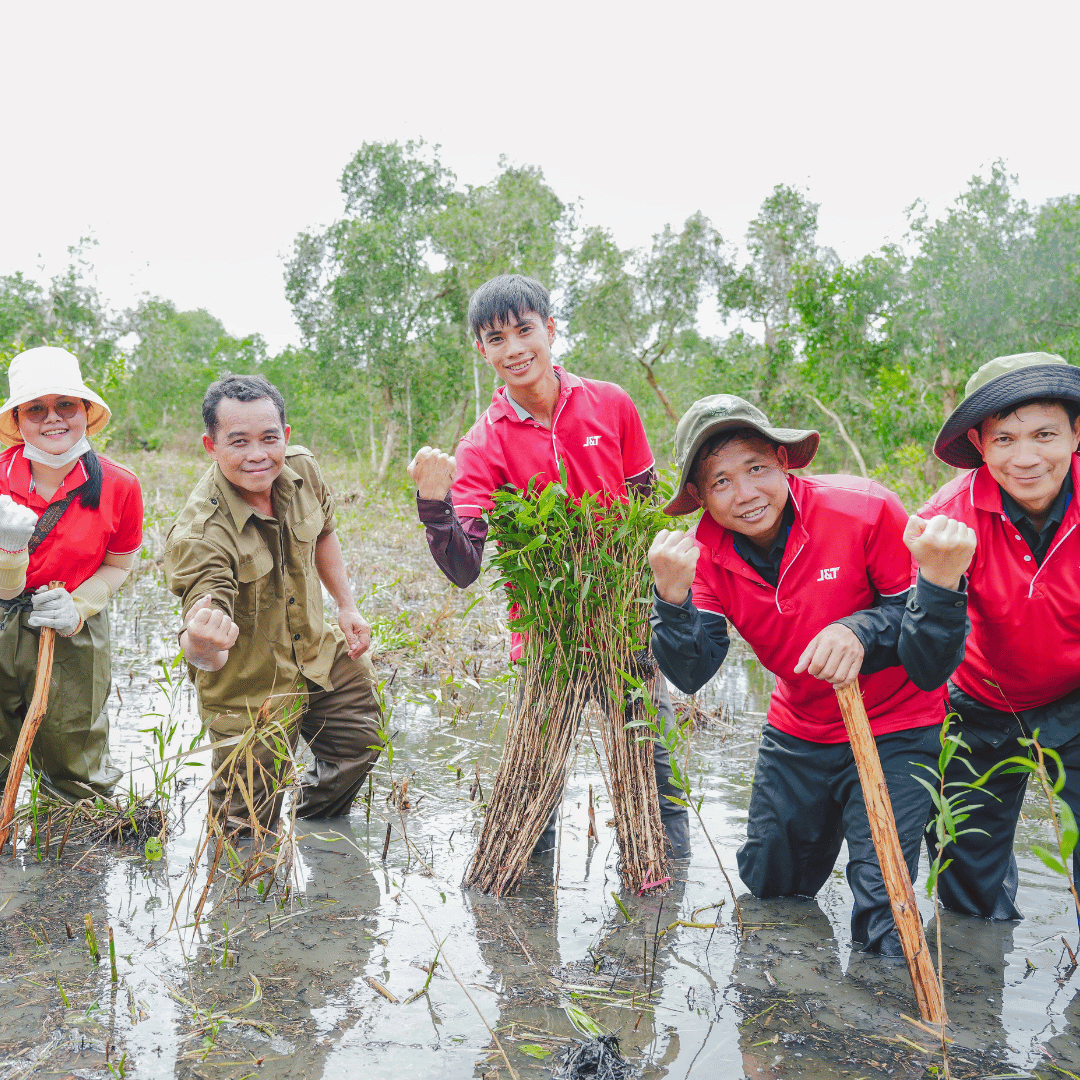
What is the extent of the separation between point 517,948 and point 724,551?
1479 millimetres

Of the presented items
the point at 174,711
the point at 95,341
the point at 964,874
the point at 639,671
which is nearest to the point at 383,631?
the point at 174,711

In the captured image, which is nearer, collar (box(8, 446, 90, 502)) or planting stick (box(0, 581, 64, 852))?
planting stick (box(0, 581, 64, 852))

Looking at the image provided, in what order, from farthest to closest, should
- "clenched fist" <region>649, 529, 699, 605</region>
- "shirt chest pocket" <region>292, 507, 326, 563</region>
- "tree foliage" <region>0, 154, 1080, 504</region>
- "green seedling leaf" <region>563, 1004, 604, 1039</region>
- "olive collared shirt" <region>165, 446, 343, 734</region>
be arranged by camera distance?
1. "tree foliage" <region>0, 154, 1080, 504</region>
2. "shirt chest pocket" <region>292, 507, 326, 563</region>
3. "olive collared shirt" <region>165, 446, 343, 734</region>
4. "clenched fist" <region>649, 529, 699, 605</region>
5. "green seedling leaf" <region>563, 1004, 604, 1039</region>

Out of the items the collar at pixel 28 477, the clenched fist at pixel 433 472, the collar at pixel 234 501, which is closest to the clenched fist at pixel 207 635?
the collar at pixel 234 501

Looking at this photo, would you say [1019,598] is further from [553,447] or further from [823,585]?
[553,447]

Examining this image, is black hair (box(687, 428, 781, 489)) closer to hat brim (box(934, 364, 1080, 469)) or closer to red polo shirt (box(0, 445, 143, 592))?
hat brim (box(934, 364, 1080, 469))

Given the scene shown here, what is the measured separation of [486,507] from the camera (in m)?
3.34

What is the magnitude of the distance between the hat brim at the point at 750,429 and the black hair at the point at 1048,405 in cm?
Answer: 54

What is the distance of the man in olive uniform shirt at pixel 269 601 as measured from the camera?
3.46 meters

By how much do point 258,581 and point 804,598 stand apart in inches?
84.4

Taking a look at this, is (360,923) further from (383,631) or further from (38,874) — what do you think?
(383,631)

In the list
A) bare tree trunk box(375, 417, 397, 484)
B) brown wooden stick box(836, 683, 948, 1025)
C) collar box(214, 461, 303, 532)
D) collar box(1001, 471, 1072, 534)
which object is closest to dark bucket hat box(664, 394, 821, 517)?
collar box(1001, 471, 1072, 534)

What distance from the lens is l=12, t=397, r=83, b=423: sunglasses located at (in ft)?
11.7

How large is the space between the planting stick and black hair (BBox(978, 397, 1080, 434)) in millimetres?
3441
